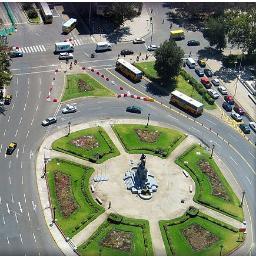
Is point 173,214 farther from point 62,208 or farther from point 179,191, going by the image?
point 62,208

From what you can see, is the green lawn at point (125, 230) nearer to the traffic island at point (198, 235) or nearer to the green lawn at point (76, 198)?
the green lawn at point (76, 198)

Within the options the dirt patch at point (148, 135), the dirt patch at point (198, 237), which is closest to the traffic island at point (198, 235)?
the dirt patch at point (198, 237)

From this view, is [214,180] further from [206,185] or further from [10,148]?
[10,148]

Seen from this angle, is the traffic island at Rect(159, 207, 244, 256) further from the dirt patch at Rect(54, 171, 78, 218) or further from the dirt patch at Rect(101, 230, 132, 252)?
the dirt patch at Rect(54, 171, 78, 218)

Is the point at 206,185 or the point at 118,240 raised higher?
the point at 206,185

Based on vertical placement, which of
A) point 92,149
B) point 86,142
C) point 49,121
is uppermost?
point 49,121

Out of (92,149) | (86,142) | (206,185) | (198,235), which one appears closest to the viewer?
(198,235)

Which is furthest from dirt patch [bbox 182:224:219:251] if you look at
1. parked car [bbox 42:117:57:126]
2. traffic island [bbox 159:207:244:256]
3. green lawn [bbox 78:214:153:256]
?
parked car [bbox 42:117:57:126]

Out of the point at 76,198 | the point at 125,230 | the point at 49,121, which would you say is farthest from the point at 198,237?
the point at 49,121
